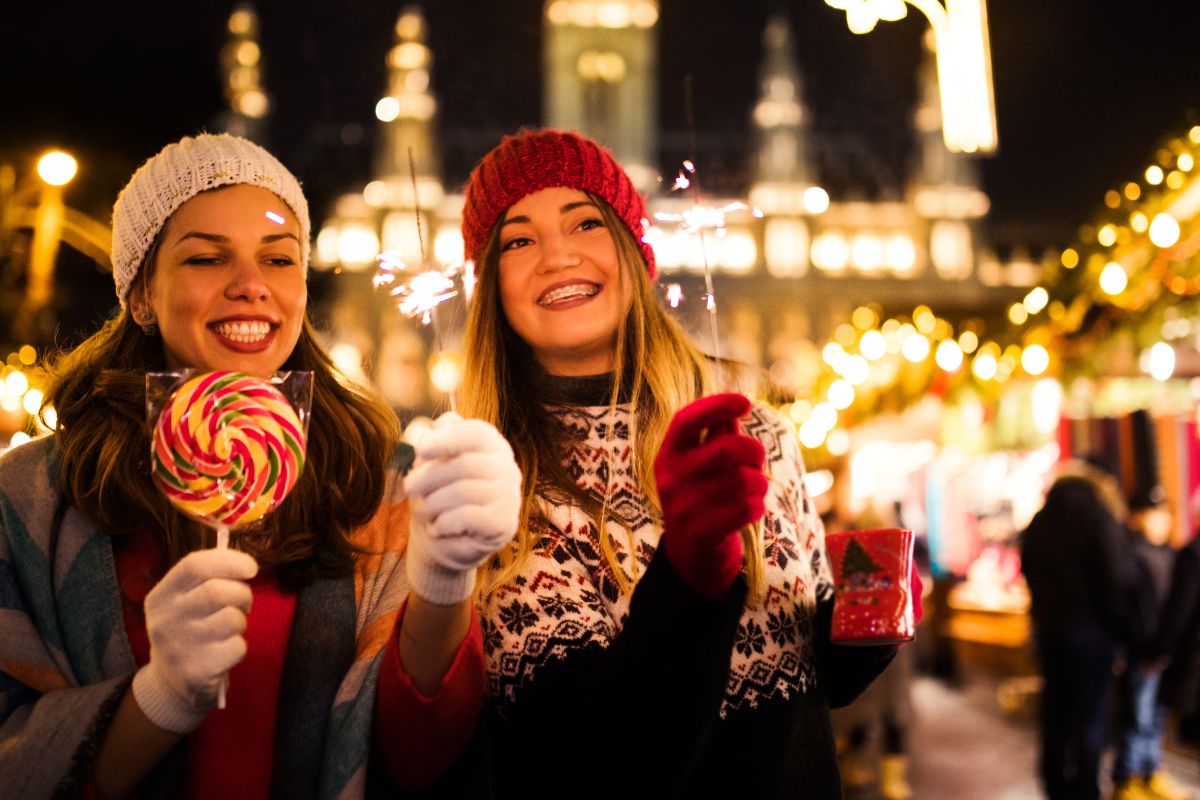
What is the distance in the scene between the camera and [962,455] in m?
12.1

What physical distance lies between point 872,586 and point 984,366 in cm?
638

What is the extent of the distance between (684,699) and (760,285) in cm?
5528

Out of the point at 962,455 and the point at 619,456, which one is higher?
the point at 962,455

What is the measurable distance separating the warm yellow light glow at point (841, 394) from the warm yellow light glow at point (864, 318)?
0.60m

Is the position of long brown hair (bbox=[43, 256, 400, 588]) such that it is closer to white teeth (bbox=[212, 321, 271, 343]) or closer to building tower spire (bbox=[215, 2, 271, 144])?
white teeth (bbox=[212, 321, 271, 343])

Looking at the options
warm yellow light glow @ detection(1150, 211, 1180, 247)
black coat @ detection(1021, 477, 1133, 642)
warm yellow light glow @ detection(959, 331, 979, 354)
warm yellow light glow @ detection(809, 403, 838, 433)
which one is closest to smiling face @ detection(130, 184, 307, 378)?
warm yellow light glow @ detection(1150, 211, 1180, 247)

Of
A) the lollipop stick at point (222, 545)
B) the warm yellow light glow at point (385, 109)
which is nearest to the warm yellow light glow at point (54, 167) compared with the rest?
the warm yellow light glow at point (385, 109)

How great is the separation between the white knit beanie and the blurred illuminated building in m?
Answer: 45.3

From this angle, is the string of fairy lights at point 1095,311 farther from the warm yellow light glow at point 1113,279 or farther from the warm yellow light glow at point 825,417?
the warm yellow light glow at point 825,417

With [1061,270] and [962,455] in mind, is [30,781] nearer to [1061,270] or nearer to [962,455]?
[1061,270]

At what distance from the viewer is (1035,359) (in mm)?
7020

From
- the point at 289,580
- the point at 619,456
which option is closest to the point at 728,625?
the point at 619,456

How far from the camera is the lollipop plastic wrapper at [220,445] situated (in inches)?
67.2

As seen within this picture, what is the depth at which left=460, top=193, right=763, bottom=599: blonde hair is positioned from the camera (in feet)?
6.50
